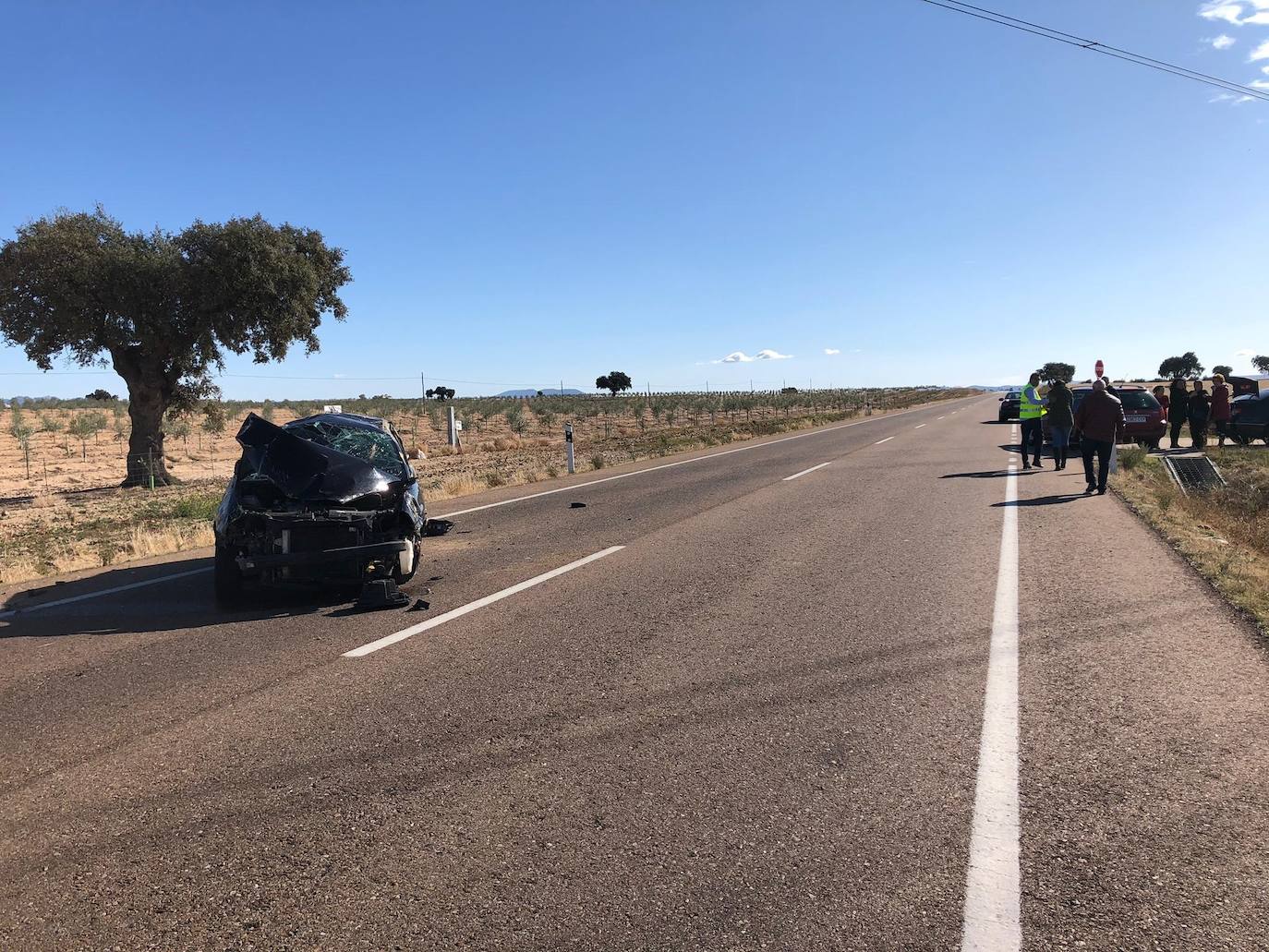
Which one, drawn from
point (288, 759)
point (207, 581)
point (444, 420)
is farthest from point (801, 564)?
point (444, 420)

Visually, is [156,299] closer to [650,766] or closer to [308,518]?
[308,518]

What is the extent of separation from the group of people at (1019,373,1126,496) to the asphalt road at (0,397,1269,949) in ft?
19.2

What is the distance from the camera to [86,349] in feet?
71.5

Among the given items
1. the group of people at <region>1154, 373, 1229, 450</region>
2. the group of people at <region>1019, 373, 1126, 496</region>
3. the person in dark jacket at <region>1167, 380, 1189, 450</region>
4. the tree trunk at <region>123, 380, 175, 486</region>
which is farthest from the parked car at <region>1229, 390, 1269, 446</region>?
the tree trunk at <region>123, 380, 175, 486</region>

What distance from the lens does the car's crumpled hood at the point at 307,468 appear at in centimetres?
687

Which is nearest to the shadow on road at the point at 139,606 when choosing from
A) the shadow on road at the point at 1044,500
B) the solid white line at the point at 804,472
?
the shadow on road at the point at 1044,500

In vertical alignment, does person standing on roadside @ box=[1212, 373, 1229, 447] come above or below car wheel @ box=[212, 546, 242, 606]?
above

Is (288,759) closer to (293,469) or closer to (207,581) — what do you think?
(293,469)

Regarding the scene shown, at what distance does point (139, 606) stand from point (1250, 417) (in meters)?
23.6

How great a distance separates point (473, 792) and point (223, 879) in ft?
3.26

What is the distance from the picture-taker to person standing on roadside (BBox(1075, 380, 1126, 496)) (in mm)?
12930

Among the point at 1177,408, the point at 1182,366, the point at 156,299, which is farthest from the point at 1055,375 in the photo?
the point at 1182,366

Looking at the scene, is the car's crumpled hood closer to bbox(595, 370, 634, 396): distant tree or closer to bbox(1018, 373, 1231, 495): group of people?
bbox(1018, 373, 1231, 495): group of people

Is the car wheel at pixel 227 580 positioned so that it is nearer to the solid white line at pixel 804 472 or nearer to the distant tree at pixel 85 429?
the solid white line at pixel 804 472
